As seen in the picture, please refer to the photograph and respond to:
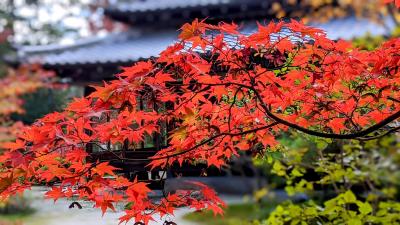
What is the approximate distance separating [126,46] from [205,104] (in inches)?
268

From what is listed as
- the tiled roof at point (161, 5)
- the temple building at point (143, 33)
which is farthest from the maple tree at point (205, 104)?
the tiled roof at point (161, 5)

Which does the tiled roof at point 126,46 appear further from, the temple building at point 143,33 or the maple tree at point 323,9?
the maple tree at point 323,9

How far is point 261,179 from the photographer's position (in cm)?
878

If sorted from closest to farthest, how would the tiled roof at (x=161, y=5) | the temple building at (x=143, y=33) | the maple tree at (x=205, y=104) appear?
the maple tree at (x=205, y=104)
the temple building at (x=143, y=33)
the tiled roof at (x=161, y=5)

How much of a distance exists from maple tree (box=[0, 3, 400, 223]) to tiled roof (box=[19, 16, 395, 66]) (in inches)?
200

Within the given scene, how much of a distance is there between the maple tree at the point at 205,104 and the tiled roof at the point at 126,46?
507cm

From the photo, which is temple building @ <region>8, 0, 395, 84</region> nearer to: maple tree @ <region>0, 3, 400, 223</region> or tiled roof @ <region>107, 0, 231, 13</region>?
tiled roof @ <region>107, 0, 231, 13</region>

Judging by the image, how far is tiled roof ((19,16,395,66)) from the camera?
802cm

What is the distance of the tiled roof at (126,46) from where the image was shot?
26.3 ft

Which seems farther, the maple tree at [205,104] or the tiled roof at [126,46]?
the tiled roof at [126,46]

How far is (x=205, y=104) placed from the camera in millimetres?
2463

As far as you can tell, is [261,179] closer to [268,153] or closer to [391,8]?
[391,8]

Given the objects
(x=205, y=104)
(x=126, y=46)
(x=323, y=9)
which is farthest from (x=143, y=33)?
(x=205, y=104)

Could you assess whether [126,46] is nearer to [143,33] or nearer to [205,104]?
[143,33]
